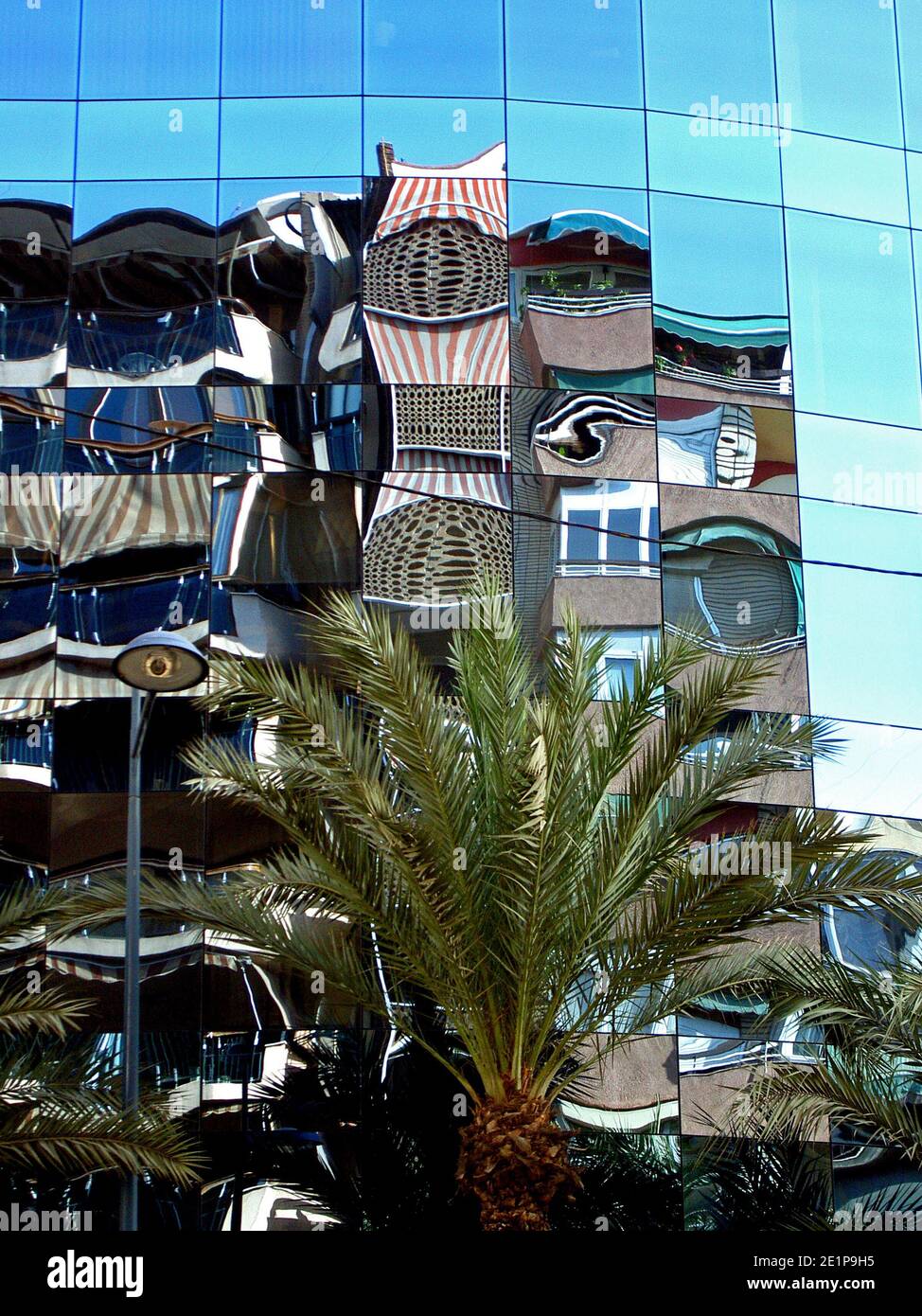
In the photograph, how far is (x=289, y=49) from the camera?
18.8 m

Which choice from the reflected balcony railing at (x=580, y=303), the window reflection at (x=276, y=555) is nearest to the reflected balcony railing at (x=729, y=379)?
the reflected balcony railing at (x=580, y=303)

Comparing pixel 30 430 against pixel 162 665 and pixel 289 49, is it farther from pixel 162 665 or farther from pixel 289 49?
pixel 162 665

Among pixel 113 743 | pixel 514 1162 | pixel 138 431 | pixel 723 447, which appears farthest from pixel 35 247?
pixel 514 1162

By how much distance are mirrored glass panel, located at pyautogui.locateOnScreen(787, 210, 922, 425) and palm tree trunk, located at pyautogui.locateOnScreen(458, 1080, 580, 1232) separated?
941cm

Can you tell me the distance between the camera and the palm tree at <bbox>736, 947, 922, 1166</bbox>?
37.6ft

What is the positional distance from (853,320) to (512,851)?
1017cm

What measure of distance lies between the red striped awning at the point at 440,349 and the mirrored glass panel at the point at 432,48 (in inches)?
106

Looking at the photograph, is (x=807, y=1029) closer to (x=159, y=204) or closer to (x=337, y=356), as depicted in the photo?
(x=337, y=356)

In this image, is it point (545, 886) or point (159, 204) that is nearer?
point (545, 886)

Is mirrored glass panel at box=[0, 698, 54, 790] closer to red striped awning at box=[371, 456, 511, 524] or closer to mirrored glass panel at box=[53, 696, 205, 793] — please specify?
mirrored glass panel at box=[53, 696, 205, 793]

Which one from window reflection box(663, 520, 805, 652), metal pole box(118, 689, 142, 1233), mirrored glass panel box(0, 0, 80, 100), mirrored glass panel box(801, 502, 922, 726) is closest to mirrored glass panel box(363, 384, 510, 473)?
window reflection box(663, 520, 805, 652)
